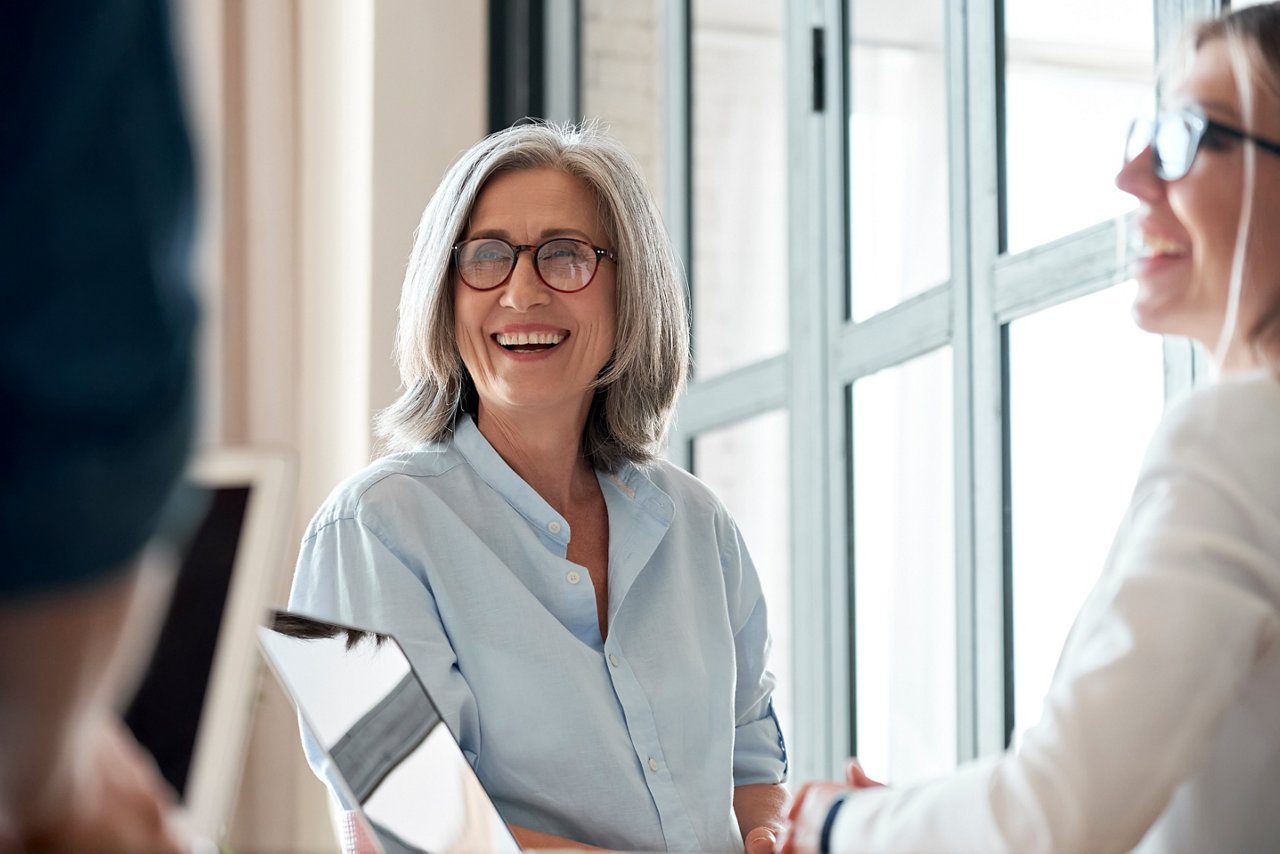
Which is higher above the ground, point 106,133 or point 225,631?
point 106,133

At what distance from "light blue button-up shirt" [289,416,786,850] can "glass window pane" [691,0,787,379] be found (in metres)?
1.12

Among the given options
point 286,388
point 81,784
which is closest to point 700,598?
point 81,784

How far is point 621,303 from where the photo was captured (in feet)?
5.82

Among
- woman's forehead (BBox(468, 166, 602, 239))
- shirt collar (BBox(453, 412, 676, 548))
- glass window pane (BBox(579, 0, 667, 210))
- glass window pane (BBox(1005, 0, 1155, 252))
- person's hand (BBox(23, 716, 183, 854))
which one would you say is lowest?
person's hand (BBox(23, 716, 183, 854))

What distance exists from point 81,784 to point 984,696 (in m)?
1.69

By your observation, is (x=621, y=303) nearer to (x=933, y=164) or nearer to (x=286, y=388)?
(x=933, y=164)

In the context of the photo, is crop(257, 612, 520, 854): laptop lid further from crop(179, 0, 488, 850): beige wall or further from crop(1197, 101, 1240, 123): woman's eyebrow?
crop(179, 0, 488, 850): beige wall

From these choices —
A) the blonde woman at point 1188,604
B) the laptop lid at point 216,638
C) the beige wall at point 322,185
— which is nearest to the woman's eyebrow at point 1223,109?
the blonde woman at point 1188,604

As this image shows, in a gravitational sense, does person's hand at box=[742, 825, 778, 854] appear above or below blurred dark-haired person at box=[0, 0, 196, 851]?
below

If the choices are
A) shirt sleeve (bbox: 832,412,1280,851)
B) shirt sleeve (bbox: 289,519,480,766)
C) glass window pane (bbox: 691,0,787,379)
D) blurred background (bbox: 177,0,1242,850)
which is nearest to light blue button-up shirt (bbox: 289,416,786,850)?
shirt sleeve (bbox: 289,519,480,766)

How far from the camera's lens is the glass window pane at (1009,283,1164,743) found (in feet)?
5.76

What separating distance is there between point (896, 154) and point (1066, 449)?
2.19 ft

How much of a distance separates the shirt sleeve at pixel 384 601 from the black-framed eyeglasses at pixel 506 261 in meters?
0.37

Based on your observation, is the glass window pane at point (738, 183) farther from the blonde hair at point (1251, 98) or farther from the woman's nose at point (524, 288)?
the blonde hair at point (1251, 98)
